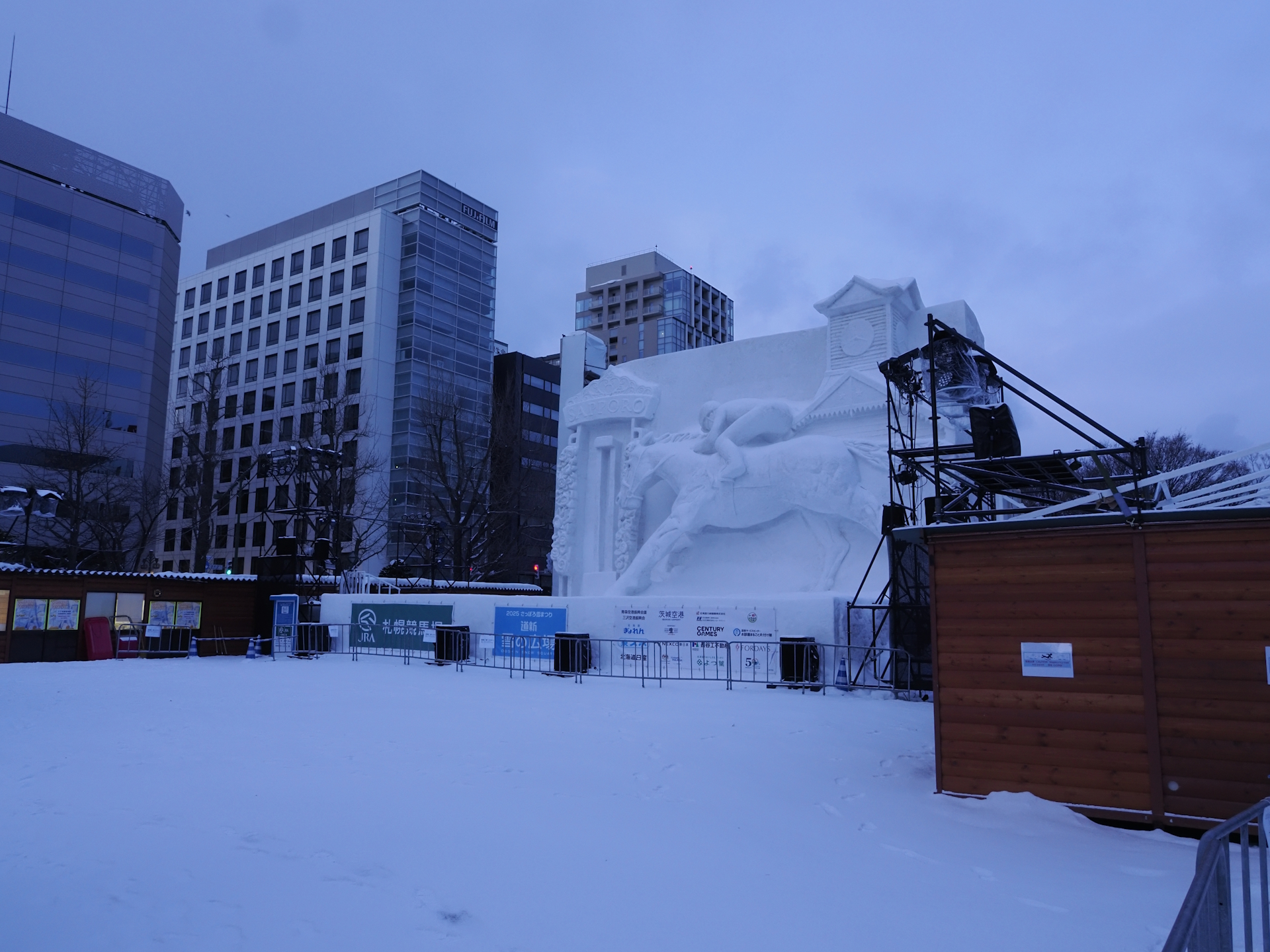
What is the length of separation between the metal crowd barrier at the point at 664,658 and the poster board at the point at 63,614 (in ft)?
15.8

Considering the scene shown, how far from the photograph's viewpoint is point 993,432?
34.2 ft

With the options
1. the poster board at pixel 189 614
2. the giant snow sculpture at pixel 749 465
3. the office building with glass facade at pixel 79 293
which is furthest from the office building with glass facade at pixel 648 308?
the poster board at pixel 189 614

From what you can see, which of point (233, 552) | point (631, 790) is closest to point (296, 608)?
point (631, 790)

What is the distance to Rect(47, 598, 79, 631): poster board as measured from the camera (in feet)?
67.4

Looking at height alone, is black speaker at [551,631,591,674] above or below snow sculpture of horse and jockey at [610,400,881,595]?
A: below

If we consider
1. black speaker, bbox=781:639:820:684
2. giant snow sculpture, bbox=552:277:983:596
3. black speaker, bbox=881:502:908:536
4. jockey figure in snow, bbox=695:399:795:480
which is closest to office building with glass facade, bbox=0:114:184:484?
giant snow sculpture, bbox=552:277:983:596

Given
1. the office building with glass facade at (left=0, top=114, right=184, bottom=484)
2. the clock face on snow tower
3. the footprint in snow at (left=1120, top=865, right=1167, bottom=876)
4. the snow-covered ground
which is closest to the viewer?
the snow-covered ground

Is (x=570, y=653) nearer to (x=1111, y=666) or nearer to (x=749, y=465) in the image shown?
(x=749, y=465)

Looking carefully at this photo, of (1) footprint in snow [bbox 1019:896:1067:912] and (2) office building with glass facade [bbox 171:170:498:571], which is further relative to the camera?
(2) office building with glass facade [bbox 171:170:498:571]

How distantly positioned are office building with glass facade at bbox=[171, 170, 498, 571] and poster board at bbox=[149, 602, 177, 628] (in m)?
26.0

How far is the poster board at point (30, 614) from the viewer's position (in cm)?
1988

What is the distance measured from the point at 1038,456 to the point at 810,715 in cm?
508

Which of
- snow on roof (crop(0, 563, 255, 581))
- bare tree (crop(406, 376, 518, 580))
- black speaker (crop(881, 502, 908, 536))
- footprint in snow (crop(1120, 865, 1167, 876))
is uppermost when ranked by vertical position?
bare tree (crop(406, 376, 518, 580))

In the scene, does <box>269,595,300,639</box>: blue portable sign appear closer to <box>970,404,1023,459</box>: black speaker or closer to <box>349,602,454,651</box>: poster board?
<box>349,602,454,651</box>: poster board
